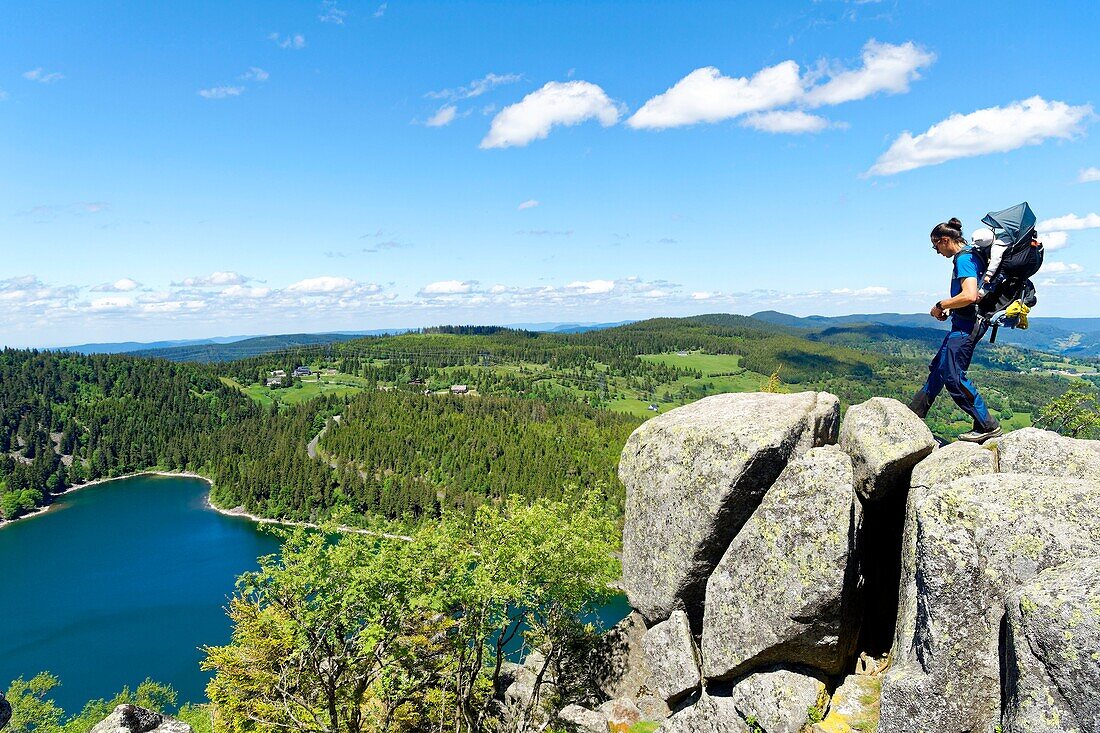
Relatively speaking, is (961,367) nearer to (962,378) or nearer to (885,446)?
(962,378)

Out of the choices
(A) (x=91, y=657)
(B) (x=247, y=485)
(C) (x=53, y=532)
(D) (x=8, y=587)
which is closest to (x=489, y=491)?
(B) (x=247, y=485)

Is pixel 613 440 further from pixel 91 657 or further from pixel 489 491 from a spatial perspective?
pixel 91 657

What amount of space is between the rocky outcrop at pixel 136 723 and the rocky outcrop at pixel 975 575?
88.8 feet

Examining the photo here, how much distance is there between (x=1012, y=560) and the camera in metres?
10.2

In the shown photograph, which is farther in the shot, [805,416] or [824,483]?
[805,416]

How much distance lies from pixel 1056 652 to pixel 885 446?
21.0ft

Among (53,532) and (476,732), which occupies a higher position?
(476,732)

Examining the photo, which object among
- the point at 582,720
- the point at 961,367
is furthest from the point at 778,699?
the point at 582,720

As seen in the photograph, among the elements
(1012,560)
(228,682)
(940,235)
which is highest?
(940,235)

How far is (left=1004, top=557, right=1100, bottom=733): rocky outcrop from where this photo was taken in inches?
314

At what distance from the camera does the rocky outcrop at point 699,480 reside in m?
15.2

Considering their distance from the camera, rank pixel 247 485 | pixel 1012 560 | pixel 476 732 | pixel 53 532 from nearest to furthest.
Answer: pixel 1012 560, pixel 476 732, pixel 53 532, pixel 247 485

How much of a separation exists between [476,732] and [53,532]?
190 m

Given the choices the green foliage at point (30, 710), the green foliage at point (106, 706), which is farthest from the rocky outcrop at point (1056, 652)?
the green foliage at point (30, 710)
